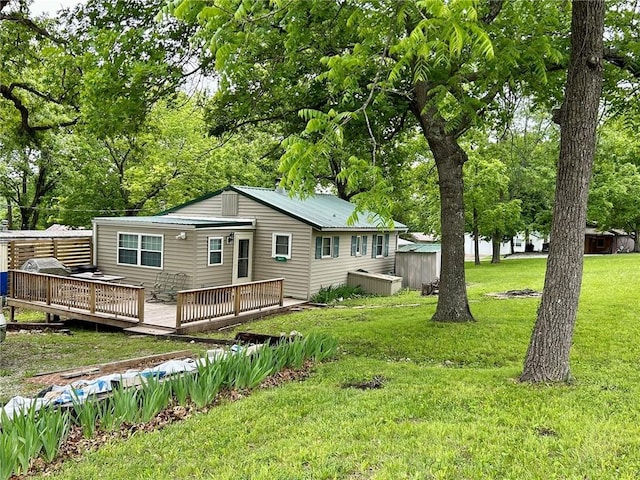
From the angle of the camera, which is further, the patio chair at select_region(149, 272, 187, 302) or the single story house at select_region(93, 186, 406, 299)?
the single story house at select_region(93, 186, 406, 299)

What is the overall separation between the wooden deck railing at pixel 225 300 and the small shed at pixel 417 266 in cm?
843

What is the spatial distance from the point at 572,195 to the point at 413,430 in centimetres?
302

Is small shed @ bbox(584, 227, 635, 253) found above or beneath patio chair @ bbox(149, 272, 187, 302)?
above

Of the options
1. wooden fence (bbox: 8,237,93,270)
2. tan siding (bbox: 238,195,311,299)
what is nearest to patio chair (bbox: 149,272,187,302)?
tan siding (bbox: 238,195,311,299)

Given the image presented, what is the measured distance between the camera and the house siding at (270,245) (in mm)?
16453

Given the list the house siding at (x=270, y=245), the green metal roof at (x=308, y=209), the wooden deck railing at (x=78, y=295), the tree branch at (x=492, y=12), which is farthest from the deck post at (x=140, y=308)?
the tree branch at (x=492, y=12)

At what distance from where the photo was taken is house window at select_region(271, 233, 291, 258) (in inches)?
658

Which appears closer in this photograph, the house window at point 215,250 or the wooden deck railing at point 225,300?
the wooden deck railing at point 225,300

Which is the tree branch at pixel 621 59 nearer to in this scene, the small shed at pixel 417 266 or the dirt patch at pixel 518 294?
the dirt patch at pixel 518 294

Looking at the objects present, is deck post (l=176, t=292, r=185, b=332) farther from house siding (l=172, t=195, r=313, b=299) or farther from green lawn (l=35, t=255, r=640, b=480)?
green lawn (l=35, t=255, r=640, b=480)

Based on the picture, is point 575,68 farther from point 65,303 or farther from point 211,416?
point 65,303

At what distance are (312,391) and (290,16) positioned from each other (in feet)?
15.9

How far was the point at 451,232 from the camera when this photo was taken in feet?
34.7

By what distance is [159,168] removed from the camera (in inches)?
953
